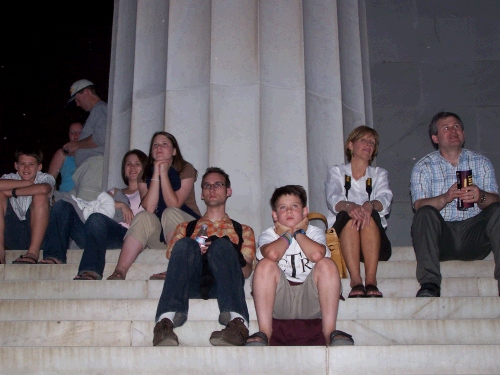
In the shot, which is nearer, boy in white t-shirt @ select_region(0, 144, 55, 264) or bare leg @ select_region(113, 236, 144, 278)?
bare leg @ select_region(113, 236, 144, 278)

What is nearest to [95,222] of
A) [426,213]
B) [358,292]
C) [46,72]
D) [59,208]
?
[59,208]

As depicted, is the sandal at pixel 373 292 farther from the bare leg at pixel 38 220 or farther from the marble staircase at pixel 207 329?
the bare leg at pixel 38 220

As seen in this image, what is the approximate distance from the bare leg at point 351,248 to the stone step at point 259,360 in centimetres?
123

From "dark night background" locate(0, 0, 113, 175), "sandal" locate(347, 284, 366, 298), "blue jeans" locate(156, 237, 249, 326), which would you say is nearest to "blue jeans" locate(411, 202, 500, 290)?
"sandal" locate(347, 284, 366, 298)

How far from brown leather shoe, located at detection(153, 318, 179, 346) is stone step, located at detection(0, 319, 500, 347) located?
19 centimetres

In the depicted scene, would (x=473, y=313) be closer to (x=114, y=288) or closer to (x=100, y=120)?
(x=114, y=288)

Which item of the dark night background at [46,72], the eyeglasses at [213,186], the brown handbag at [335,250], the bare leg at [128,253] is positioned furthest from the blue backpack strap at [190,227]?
the dark night background at [46,72]

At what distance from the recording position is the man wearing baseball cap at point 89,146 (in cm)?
743

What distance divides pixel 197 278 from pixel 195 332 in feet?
1.44

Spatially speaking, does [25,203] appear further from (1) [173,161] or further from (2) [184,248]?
(2) [184,248]

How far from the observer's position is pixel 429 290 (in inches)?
199

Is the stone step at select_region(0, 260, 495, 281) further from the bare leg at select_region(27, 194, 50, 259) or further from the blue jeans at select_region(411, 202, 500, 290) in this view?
the bare leg at select_region(27, 194, 50, 259)

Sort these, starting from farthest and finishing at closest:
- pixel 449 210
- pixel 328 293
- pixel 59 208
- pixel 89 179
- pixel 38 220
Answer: pixel 89 179 < pixel 59 208 < pixel 38 220 < pixel 449 210 < pixel 328 293

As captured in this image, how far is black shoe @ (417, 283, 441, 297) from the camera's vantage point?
5.04 m
